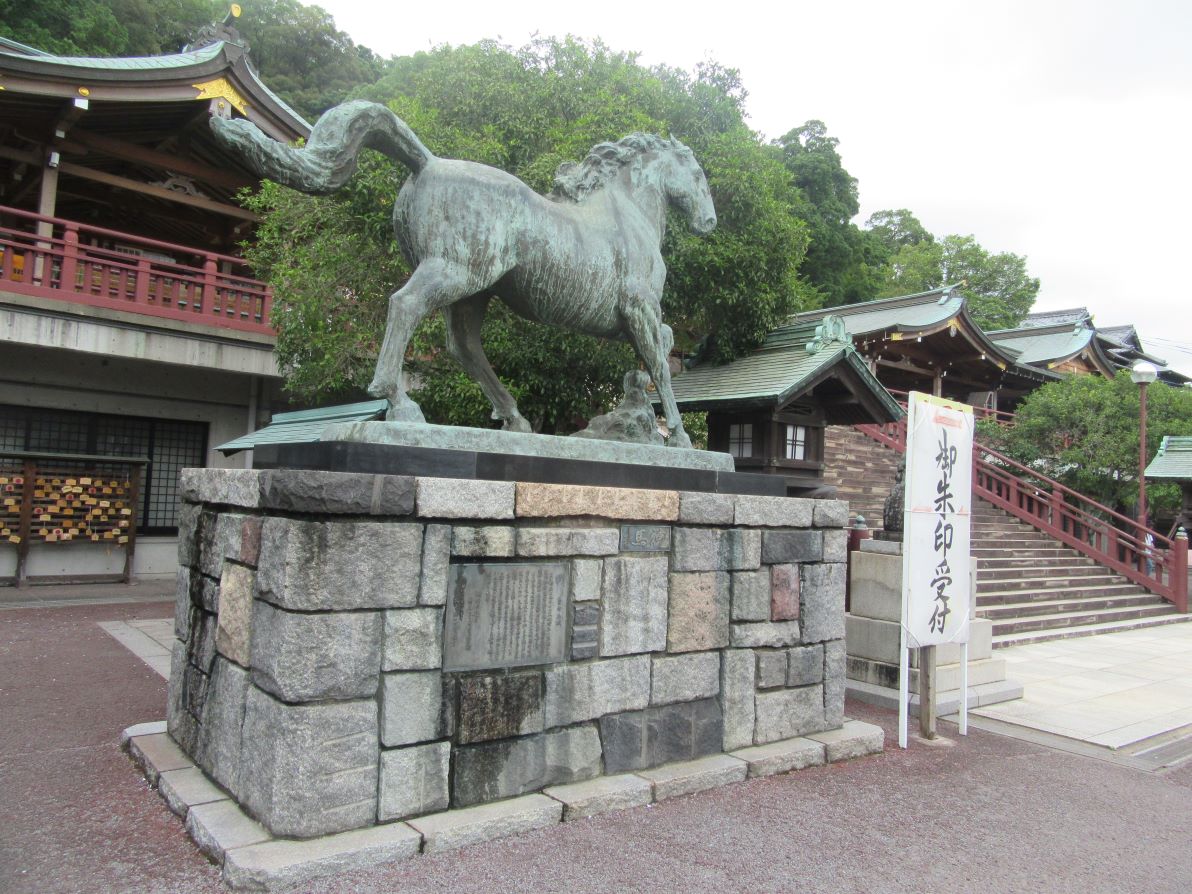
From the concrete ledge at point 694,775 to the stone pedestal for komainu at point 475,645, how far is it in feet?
0.05

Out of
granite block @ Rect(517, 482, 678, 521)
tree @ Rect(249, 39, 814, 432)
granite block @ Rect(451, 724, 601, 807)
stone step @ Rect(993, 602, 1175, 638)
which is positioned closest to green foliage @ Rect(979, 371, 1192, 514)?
stone step @ Rect(993, 602, 1175, 638)

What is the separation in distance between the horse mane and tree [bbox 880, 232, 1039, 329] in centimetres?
3131

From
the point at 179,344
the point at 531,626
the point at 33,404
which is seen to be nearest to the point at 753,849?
the point at 531,626

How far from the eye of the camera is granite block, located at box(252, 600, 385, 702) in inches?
117

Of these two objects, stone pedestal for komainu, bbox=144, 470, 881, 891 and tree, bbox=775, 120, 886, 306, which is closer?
stone pedestal for komainu, bbox=144, 470, 881, 891

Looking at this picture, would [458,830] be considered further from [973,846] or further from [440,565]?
[973,846]

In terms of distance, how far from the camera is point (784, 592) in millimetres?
4652

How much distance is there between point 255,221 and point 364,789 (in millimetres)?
13884

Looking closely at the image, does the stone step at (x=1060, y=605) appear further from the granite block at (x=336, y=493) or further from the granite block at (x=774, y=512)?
the granite block at (x=336, y=493)

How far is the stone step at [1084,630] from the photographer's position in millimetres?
10156

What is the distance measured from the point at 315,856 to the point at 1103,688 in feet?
25.6

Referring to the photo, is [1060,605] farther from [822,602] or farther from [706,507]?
[706,507]

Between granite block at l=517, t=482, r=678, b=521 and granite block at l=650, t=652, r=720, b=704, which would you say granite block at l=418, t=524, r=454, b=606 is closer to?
granite block at l=517, t=482, r=678, b=521

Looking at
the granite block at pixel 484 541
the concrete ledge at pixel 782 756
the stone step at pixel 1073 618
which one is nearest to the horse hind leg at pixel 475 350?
the granite block at pixel 484 541
